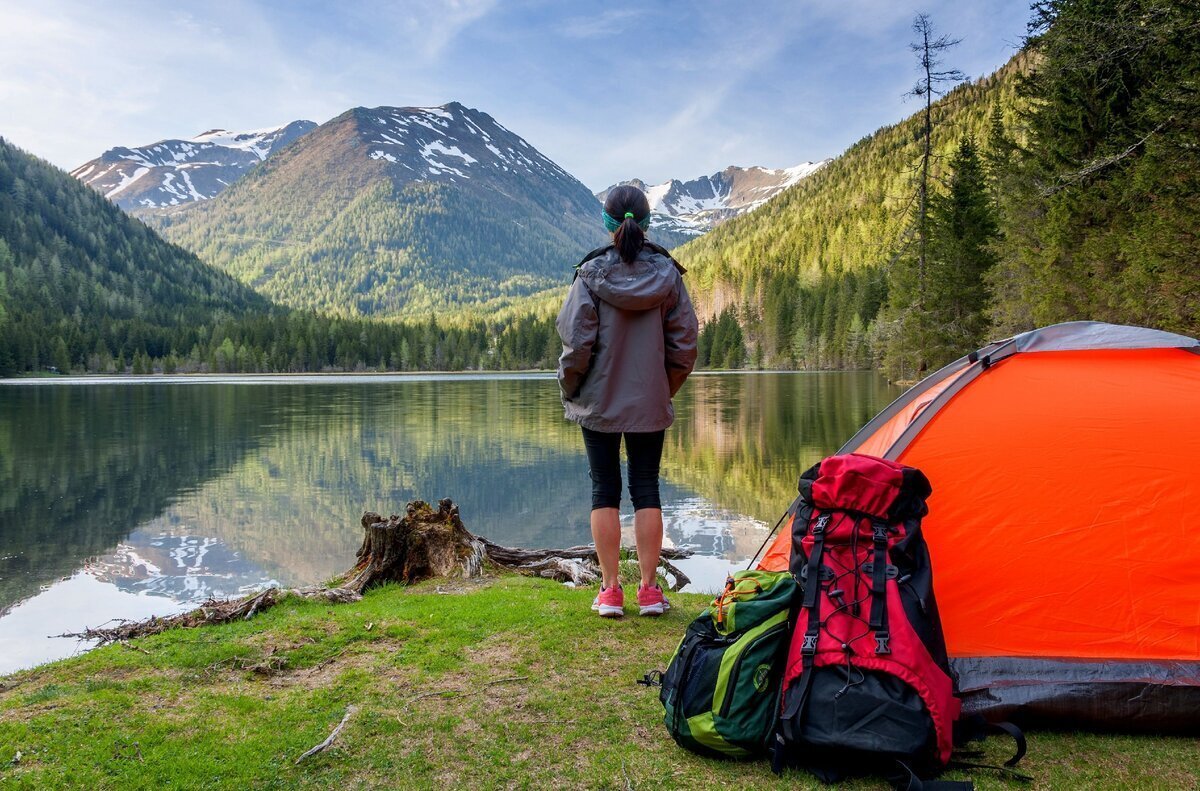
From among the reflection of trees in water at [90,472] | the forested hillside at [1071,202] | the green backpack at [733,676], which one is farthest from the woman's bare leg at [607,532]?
the forested hillside at [1071,202]

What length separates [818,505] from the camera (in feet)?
12.1

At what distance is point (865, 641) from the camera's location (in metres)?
3.30

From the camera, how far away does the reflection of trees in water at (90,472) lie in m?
10.8

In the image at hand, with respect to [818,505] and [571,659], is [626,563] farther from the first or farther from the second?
[818,505]

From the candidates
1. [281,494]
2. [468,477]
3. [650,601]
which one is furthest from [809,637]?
[281,494]

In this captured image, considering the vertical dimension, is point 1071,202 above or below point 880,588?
above

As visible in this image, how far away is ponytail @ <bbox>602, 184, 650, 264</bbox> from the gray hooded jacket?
9 cm

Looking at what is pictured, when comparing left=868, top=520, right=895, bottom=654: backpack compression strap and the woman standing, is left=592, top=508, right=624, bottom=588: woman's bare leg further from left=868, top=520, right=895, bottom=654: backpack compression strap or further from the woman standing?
left=868, top=520, right=895, bottom=654: backpack compression strap

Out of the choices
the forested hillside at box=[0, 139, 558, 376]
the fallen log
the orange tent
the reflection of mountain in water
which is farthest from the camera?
the forested hillside at box=[0, 139, 558, 376]

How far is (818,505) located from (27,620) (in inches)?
345

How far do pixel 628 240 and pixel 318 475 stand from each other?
567 inches

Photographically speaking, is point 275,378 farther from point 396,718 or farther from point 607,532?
point 396,718

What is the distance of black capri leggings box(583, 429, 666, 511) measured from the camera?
5.27 metres

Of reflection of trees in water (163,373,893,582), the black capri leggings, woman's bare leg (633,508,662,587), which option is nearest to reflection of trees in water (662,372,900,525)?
reflection of trees in water (163,373,893,582)
